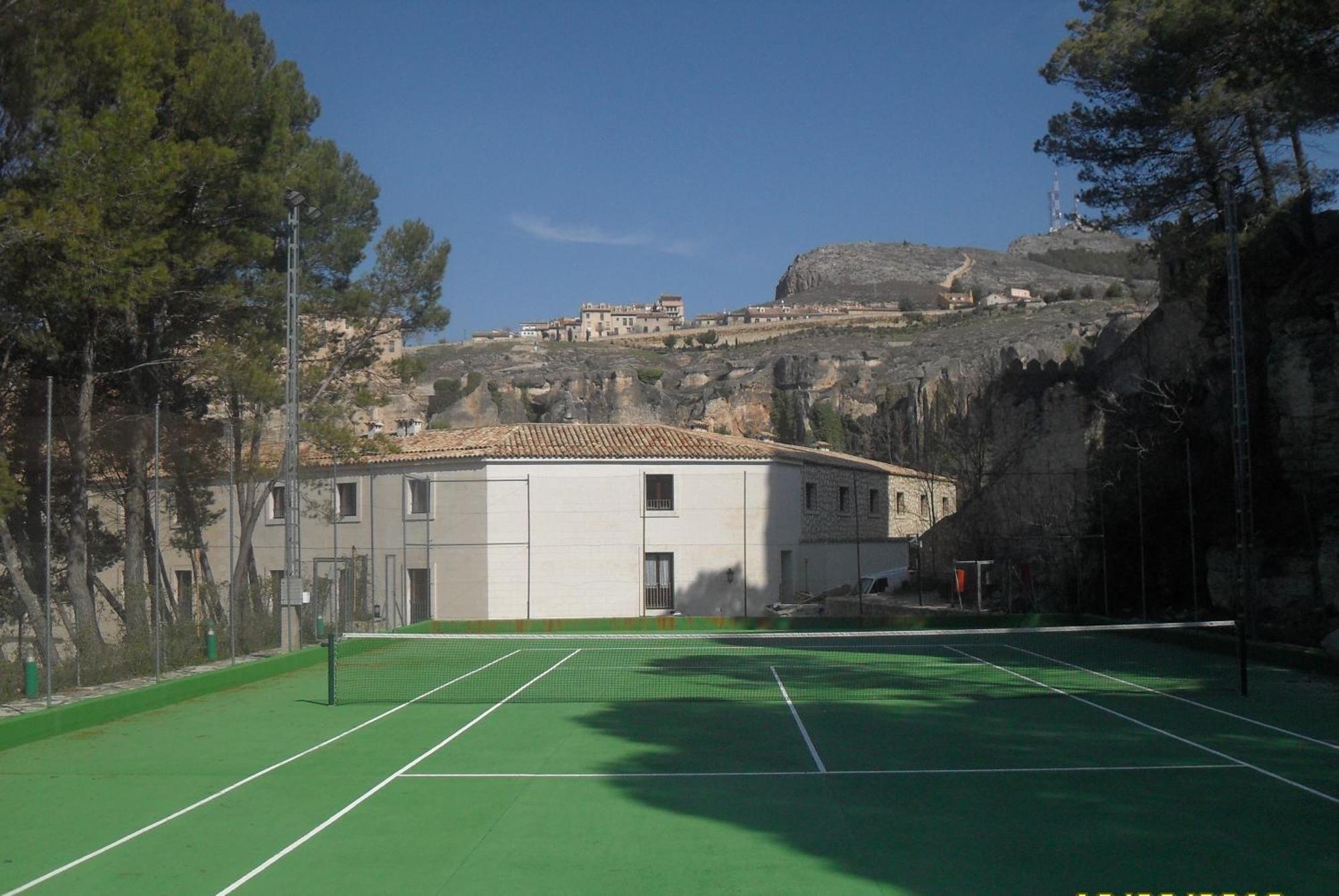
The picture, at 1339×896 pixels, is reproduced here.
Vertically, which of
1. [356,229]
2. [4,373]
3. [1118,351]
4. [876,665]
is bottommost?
[876,665]

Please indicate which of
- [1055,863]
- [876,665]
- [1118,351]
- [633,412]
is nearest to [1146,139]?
[1118,351]

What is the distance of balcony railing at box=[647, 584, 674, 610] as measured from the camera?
110 ft

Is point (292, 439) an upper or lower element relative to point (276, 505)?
upper

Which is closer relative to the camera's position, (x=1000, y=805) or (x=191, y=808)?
(x=1000, y=805)

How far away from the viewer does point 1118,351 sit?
29.8 meters

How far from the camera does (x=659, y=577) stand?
33.6 metres

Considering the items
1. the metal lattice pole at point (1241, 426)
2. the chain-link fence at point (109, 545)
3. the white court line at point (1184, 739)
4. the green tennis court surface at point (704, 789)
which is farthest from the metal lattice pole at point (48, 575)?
the metal lattice pole at point (1241, 426)

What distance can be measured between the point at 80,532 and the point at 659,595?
62.4 feet

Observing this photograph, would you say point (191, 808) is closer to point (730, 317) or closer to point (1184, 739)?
point (1184, 739)

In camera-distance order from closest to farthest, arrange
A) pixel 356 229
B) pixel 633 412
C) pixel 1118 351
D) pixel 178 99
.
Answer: pixel 178 99 → pixel 356 229 → pixel 1118 351 → pixel 633 412

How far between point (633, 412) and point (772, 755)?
7197cm

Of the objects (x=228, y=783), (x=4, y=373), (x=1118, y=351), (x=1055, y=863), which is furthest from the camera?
(x=1118, y=351)

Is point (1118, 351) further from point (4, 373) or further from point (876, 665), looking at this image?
point (4, 373)

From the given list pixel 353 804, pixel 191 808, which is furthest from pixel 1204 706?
pixel 191 808
